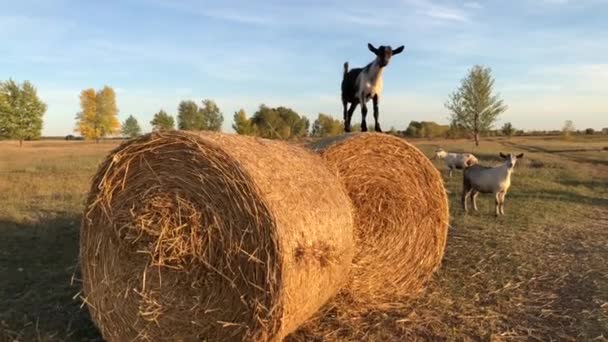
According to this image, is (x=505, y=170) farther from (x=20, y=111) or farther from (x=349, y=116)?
→ (x=20, y=111)

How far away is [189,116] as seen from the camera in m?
34.8

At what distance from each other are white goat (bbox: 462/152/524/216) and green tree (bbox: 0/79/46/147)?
4940 centimetres

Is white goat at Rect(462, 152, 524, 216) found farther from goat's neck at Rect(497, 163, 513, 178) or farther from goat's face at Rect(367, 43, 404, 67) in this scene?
goat's face at Rect(367, 43, 404, 67)

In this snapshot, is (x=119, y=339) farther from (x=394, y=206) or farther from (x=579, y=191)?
(x=579, y=191)

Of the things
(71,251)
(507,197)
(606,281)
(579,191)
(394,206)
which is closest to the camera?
(394,206)

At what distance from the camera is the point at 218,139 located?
4.07 meters

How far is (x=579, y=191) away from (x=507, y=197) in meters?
3.64

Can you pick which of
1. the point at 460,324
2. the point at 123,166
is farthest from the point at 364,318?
the point at 123,166

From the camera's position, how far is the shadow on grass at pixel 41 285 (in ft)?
15.2

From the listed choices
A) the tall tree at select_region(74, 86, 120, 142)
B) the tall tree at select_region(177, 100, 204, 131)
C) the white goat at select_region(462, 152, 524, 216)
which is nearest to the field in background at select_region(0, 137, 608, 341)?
the white goat at select_region(462, 152, 524, 216)

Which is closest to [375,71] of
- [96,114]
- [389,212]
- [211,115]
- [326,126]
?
[389,212]

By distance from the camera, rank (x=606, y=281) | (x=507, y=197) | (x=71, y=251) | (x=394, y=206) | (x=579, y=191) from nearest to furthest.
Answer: (x=394, y=206), (x=606, y=281), (x=71, y=251), (x=507, y=197), (x=579, y=191)

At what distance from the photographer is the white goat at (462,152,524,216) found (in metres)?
11.5

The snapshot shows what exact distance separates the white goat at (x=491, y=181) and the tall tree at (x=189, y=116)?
2004 centimetres
